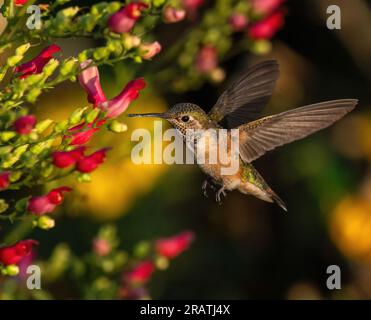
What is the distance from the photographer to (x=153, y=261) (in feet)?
9.12

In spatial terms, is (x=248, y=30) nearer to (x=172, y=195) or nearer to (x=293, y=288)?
(x=172, y=195)

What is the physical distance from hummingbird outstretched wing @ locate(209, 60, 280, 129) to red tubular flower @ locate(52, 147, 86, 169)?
82 cm

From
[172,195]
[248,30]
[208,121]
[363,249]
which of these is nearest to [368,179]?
[363,249]

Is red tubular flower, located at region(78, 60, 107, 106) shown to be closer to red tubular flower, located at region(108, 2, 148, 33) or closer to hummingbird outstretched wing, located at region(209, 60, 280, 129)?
red tubular flower, located at region(108, 2, 148, 33)

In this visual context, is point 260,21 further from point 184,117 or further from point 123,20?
point 123,20

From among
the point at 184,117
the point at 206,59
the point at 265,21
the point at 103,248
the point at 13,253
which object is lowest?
the point at 13,253

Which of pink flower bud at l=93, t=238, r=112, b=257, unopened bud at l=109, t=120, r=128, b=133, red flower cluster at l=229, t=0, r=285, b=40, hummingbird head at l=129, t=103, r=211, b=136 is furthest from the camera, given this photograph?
red flower cluster at l=229, t=0, r=285, b=40

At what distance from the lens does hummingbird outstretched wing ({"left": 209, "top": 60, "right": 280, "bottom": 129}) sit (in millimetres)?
2439

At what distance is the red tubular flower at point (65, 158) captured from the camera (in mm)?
1765

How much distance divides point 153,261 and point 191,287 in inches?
65.3

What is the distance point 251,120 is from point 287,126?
0.30 meters

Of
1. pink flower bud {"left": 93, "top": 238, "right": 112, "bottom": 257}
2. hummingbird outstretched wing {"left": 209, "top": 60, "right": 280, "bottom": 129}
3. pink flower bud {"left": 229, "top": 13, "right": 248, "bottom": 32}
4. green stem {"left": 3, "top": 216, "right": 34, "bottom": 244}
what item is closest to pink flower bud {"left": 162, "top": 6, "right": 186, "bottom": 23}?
hummingbird outstretched wing {"left": 209, "top": 60, "right": 280, "bottom": 129}

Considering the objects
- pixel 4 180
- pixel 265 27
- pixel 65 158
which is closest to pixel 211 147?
pixel 265 27

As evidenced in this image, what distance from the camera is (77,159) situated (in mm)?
1810
